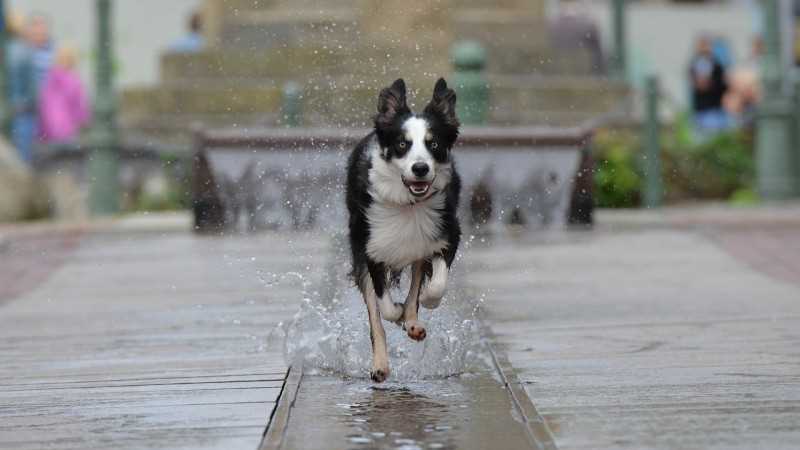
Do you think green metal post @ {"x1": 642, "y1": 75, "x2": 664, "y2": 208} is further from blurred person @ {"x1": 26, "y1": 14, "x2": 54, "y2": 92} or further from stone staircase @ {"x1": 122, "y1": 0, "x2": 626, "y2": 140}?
blurred person @ {"x1": 26, "y1": 14, "x2": 54, "y2": 92}

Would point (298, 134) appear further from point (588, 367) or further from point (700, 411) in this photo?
point (700, 411)

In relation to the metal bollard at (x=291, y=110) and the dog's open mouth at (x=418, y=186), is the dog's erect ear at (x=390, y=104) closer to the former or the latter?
the dog's open mouth at (x=418, y=186)

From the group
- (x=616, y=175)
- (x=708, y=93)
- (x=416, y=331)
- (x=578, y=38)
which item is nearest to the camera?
(x=416, y=331)

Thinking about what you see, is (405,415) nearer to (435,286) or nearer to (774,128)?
(435,286)

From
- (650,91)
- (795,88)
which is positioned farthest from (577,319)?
(795,88)

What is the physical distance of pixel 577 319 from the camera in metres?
10.3

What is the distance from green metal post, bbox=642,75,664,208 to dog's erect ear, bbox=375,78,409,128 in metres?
12.7

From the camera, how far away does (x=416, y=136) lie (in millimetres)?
7754

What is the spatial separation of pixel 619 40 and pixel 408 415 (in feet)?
64.2

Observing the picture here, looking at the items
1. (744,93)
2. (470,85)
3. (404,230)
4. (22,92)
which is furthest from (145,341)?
(744,93)

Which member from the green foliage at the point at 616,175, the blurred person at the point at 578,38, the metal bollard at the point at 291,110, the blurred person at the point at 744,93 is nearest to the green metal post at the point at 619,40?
the blurred person at the point at 578,38

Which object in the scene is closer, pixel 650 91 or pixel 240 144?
pixel 240 144

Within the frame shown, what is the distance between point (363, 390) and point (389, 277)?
83 centimetres

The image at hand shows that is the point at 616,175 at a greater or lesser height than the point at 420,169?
lesser
